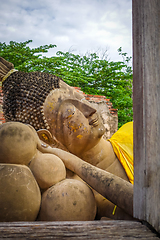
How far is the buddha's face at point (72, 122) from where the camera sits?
6.01ft

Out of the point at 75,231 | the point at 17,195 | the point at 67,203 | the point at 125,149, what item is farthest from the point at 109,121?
the point at 75,231

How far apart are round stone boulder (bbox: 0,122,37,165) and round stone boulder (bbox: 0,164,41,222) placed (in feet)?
0.17

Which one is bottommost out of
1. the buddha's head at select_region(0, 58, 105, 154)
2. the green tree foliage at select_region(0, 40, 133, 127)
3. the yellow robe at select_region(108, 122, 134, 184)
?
the yellow robe at select_region(108, 122, 134, 184)

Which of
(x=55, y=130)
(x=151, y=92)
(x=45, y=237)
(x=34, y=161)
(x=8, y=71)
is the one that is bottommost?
(x=45, y=237)

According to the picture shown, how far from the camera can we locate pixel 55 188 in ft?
4.04

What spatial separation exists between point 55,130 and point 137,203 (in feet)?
3.56

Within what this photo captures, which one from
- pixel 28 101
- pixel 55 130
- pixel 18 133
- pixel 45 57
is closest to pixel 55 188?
pixel 18 133

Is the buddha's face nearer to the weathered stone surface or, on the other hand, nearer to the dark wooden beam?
the dark wooden beam

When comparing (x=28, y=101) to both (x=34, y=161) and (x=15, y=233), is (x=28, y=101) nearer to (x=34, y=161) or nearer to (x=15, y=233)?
(x=34, y=161)

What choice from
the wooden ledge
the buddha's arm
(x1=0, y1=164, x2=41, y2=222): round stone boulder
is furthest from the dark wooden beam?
(x1=0, y1=164, x2=41, y2=222): round stone boulder

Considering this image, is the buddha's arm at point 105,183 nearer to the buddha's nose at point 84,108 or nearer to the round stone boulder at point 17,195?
the round stone boulder at point 17,195

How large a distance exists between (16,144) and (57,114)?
2.29 feet

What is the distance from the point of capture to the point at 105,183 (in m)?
1.28

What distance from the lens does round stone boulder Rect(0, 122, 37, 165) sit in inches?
46.3
